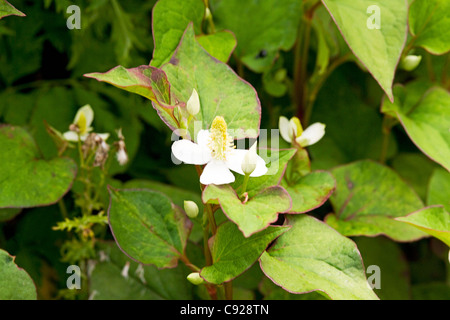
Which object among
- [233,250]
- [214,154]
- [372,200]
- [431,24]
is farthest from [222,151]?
[431,24]

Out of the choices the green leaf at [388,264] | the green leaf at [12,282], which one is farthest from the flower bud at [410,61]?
the green leaf at [12,282]

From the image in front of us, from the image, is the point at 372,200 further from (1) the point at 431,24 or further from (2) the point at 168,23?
(2) the point at 168,23

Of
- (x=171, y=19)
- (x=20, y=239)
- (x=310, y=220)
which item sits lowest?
(x=20, y=239)

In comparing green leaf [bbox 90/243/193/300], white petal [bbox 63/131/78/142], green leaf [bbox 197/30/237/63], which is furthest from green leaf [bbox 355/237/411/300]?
white petal [bbox 63/131/78/142]

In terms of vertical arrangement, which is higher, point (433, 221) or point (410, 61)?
point (410, 61)

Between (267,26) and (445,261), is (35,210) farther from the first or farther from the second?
(445,261)

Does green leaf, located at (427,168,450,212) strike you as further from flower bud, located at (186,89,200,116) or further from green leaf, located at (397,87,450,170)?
flower bud, located at (186,89,200,116)
